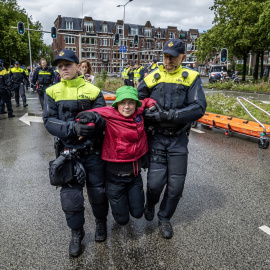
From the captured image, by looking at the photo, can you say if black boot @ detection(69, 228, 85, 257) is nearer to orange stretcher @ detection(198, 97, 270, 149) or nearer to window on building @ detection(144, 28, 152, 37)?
orange stretcher @ detection(198, 97, 270, 149)

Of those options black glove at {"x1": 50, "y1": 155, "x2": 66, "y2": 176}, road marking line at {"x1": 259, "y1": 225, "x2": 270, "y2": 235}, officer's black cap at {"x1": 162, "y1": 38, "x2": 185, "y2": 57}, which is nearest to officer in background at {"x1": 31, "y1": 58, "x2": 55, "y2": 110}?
officer's black cap at {"x1": 162, "y1": 38, "x2": 185, "y2": 57}

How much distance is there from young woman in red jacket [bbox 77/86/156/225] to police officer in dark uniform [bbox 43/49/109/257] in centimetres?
10

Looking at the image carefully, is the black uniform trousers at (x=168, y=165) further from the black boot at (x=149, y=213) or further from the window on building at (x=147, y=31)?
the window on building at (x=147, y=31)

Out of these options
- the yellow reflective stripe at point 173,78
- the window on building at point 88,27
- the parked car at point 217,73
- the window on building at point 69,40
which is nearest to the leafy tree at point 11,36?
the window on building at point 69,40

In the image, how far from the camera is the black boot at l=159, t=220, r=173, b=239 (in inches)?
122

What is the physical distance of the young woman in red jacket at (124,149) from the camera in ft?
9.16

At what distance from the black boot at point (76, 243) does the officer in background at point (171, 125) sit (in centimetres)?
89

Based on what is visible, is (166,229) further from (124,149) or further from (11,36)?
(11,36)

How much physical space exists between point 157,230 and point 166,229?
15cm

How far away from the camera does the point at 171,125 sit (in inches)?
117

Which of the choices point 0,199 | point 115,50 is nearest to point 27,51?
point 115,50

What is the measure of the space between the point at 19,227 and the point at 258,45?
28307mm

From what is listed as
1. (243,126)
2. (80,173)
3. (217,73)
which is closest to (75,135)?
(80,173)

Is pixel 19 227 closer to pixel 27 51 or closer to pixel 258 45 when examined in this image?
pixel 258 45
